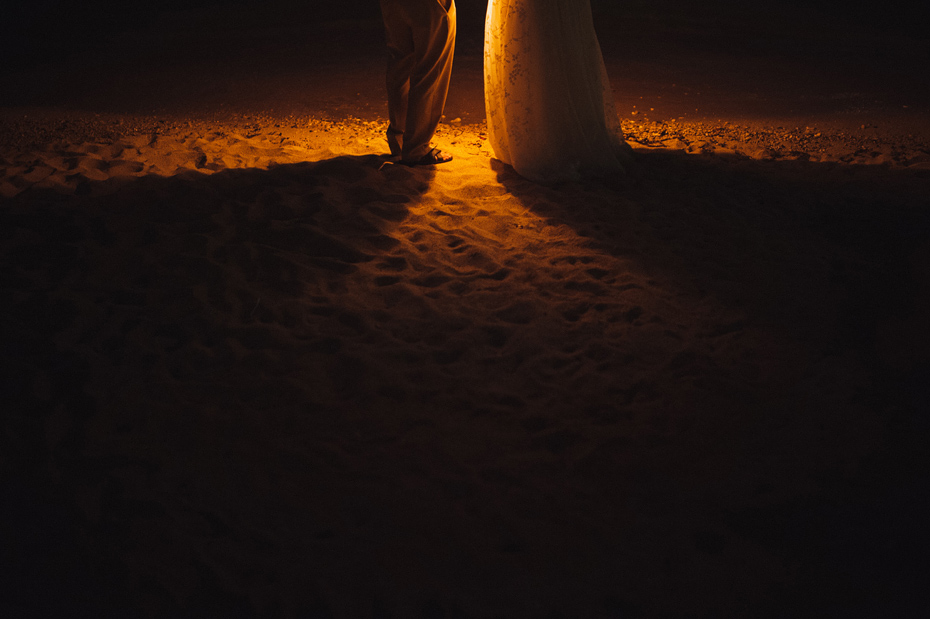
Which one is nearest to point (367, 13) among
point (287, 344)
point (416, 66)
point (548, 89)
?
point (416, 66)

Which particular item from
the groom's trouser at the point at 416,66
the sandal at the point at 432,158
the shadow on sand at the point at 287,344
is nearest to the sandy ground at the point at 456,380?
the shadow on sand at the point at 287,344

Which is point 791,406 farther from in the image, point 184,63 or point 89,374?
point 184,63

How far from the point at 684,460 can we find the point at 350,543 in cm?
118

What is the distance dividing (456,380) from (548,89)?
236 cm

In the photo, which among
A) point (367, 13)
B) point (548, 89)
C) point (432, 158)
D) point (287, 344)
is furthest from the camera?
point (367, 13)

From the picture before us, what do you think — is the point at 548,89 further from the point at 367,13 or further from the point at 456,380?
the point at 367,13

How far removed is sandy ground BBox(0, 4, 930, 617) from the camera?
1.75 metres

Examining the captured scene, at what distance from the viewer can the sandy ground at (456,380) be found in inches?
69.1

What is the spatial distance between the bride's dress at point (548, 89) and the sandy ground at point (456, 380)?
26 centimetres

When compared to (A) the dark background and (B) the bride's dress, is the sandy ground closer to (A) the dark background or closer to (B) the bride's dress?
(B) the bride's dress

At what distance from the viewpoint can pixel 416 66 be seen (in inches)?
155

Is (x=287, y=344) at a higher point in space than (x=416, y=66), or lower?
lower

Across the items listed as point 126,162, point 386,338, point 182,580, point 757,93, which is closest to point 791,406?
point 386,338

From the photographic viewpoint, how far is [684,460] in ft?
6.89
